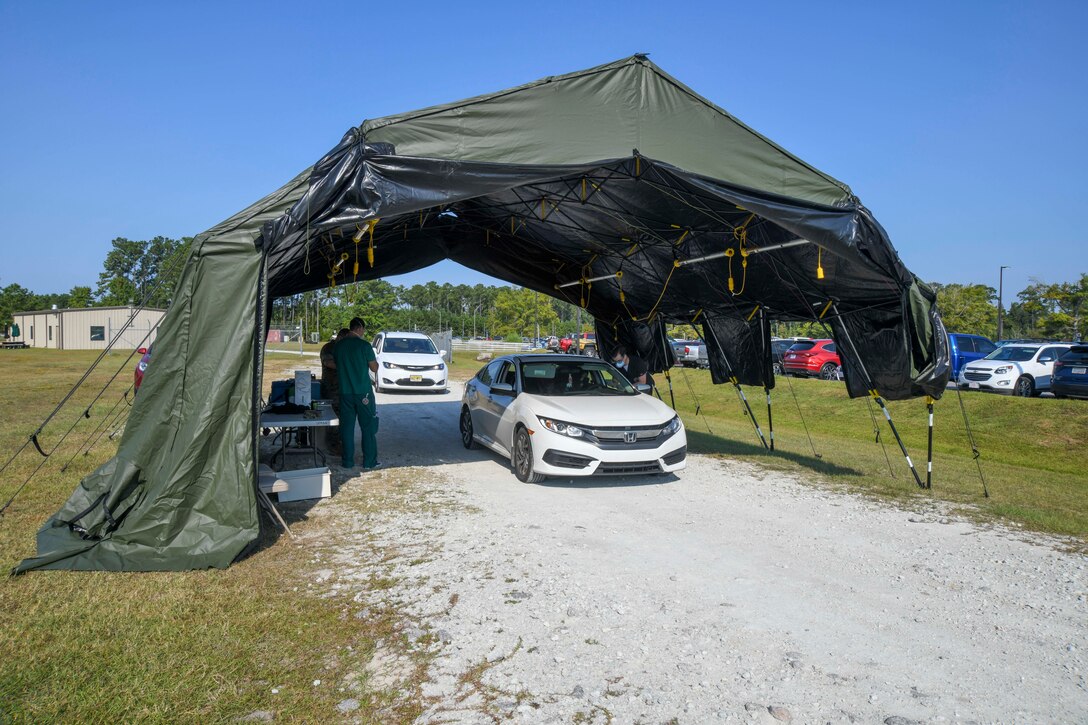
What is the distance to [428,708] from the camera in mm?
3287

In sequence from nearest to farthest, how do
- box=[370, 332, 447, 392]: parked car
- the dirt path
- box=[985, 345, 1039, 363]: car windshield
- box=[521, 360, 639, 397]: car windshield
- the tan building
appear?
the dirt path < box=[521, 360, 639, 397]: car windshield < box=[370, 332, 447, 392]: parked car < box=[985, 345, 1039, 363]: car windshield < the tan building

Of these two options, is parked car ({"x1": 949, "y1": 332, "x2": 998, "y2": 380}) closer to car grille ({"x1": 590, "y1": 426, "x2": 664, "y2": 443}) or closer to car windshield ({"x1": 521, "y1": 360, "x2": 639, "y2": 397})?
car windshield ({"x1": 521, "y1": 360, "x2": 639, "y2": 397})

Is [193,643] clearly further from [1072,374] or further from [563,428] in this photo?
[1072,374]

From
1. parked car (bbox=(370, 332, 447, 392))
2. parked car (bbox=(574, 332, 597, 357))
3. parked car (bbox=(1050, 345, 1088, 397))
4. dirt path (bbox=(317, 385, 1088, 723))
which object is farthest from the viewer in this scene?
parked car (bbox=(370, 332, 447, 392))

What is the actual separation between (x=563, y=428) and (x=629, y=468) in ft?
2.90

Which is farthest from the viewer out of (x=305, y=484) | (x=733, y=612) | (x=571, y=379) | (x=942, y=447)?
(x=942, y=447)

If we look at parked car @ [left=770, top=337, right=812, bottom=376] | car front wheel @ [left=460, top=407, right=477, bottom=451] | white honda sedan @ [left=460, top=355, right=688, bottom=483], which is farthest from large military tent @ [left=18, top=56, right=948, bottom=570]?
parked car @ [left=770, top=337, right=812, bottom=376]

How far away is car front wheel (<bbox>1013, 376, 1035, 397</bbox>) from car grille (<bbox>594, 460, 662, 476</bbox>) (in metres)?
18.0

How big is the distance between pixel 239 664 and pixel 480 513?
Result: 11.1 feet

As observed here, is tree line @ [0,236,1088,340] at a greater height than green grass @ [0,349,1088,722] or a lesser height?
greater

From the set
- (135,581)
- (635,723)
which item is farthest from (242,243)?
(635,723)

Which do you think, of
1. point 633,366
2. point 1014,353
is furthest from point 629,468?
point 1014,353

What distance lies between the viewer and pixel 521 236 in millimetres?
11883

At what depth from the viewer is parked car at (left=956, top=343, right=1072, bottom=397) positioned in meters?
20.5
